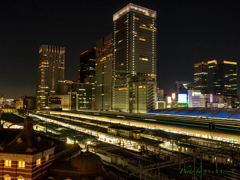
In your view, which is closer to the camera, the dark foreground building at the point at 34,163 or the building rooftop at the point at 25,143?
the dark foreground building at the point at 34,163

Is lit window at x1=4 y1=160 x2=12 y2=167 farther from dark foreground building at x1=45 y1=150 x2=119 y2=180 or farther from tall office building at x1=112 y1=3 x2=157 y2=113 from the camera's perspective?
tall office building at x1=112 y1=3 x2=157 y2=113

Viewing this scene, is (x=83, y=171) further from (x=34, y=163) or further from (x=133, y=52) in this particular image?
(x=133, y=52)

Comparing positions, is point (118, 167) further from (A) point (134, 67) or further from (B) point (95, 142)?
(A) point (134, 67)

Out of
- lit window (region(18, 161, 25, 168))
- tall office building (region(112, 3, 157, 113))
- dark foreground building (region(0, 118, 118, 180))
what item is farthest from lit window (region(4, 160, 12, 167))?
tall office building (region(112, 3, 157, 113))

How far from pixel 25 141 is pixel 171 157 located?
2762cm

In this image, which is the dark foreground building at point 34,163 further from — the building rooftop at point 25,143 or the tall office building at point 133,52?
the tall office building at point 133,52

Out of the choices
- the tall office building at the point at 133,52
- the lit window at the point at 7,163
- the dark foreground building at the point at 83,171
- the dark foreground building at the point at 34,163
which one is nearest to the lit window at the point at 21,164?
the dark foreground building at the point at 34,163

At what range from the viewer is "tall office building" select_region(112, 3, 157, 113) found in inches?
6388

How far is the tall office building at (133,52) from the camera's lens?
532 feet

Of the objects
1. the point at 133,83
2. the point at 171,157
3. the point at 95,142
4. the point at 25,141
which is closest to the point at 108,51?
the point at 133,83

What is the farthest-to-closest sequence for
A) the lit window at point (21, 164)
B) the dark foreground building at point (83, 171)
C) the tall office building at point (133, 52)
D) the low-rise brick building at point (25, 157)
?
the tall office building at point (133, 52) → the dark foreground building at point (83, 171) → the lit window at point (21, 164) → the low-rise brick building at point (25, 157)

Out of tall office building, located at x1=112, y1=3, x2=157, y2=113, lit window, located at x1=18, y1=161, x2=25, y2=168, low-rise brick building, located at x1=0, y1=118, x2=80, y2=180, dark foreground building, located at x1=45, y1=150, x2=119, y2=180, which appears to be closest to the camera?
low-rise brick building, located at x1=0, y1=118, x2=80, y2=180

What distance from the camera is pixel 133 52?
163375 millimetres

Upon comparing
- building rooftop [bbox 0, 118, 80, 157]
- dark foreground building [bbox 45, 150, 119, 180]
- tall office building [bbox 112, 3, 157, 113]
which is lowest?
dark foreground building [bbox 45, 150, 119, 180]
